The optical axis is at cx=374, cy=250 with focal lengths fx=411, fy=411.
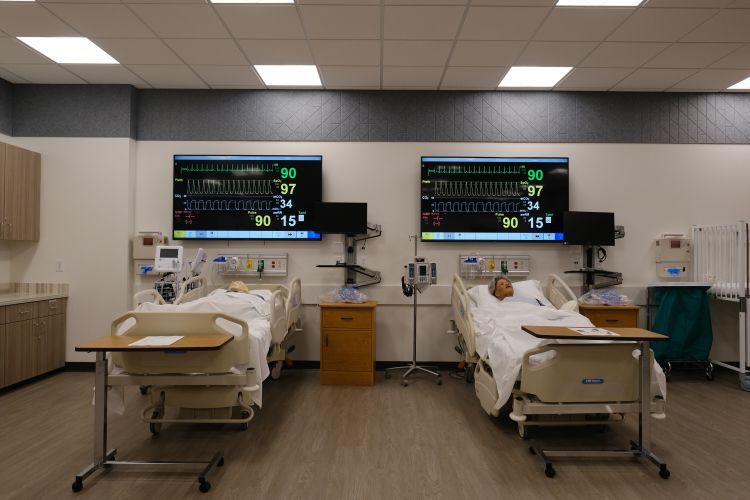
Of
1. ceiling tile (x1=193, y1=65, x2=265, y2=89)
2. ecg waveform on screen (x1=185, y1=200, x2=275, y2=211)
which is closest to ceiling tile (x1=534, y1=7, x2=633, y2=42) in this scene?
ceiling tile (x1=193, y1=65, x2=265, y2=89)

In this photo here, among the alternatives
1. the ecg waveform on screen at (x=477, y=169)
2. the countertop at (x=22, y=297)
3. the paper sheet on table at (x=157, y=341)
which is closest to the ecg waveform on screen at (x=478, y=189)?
the ecg waveform on screen at (x=477, y=169)

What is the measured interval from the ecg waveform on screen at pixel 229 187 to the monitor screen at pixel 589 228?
127 inches

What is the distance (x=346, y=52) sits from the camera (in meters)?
3.78

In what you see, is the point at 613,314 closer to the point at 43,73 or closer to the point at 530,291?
the point at 530,291

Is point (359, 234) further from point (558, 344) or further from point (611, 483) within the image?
point (611, 483)

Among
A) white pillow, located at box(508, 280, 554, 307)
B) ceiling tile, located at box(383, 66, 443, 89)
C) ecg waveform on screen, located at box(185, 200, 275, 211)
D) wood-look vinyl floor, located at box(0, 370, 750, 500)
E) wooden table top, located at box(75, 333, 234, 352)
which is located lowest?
wood-look vinyl floor, located at box(0, 370, 750, 500)

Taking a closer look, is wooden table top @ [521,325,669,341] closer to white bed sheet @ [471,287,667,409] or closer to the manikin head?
white bed sheet @ [471,287,667,409]

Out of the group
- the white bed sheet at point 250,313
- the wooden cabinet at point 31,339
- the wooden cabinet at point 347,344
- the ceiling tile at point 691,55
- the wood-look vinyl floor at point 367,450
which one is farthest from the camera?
the wooden cabinet at point 347,344

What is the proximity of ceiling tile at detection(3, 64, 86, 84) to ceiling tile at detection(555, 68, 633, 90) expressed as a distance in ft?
17.1

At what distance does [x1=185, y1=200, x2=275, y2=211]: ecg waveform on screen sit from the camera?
450 centimetres

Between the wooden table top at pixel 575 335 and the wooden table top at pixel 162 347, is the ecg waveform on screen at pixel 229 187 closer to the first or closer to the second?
the wooden table top at pixel 162 347

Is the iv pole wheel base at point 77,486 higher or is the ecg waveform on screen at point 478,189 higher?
the ecg waveform on screen at point 478,189

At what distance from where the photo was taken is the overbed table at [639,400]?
2.33 m

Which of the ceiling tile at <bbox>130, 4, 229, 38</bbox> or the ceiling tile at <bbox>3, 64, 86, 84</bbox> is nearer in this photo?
the ceiling tile at <bbox>130, 4, 229, 38</bbox>
